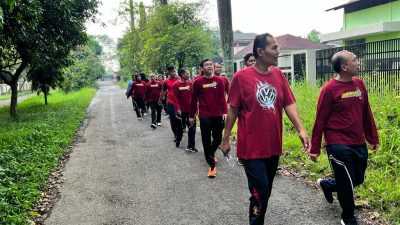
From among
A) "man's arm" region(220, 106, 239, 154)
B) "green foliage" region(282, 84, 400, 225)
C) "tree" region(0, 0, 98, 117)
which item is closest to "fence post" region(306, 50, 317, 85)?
"green foliage" region(282, 84, 400, 225)

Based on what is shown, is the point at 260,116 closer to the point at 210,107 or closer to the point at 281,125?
the point at 281,125

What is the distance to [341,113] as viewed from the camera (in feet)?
14.9

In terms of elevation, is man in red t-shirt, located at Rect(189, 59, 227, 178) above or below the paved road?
above

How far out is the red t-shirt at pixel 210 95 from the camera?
7625mm

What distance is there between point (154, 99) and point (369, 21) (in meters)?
19.6

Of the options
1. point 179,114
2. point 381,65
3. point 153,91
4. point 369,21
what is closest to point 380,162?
point 179,114

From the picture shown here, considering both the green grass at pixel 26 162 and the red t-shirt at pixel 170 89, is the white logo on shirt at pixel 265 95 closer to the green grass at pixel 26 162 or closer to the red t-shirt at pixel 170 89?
the green grass at pixel 26 162

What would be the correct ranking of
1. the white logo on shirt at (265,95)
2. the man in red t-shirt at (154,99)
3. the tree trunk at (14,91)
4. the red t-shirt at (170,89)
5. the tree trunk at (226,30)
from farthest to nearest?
the tree trunk at (14,91), the man in red t-shirt at (154,99), the tree trunk at (226,30), the red t-shirt at (170,89), the white logo on shirt at (265,95)

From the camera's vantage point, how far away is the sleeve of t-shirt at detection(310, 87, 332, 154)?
4535mm

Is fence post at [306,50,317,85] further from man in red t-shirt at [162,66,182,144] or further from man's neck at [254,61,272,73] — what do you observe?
man's neck at [254,61,272,73]

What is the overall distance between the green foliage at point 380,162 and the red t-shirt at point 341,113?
3.78 feet

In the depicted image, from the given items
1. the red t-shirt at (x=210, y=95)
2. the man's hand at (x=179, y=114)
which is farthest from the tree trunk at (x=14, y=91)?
the red t-shirt at (x=210, y=95)

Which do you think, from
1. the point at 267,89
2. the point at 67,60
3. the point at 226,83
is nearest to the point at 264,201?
the point at 267,89

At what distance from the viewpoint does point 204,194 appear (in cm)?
633
